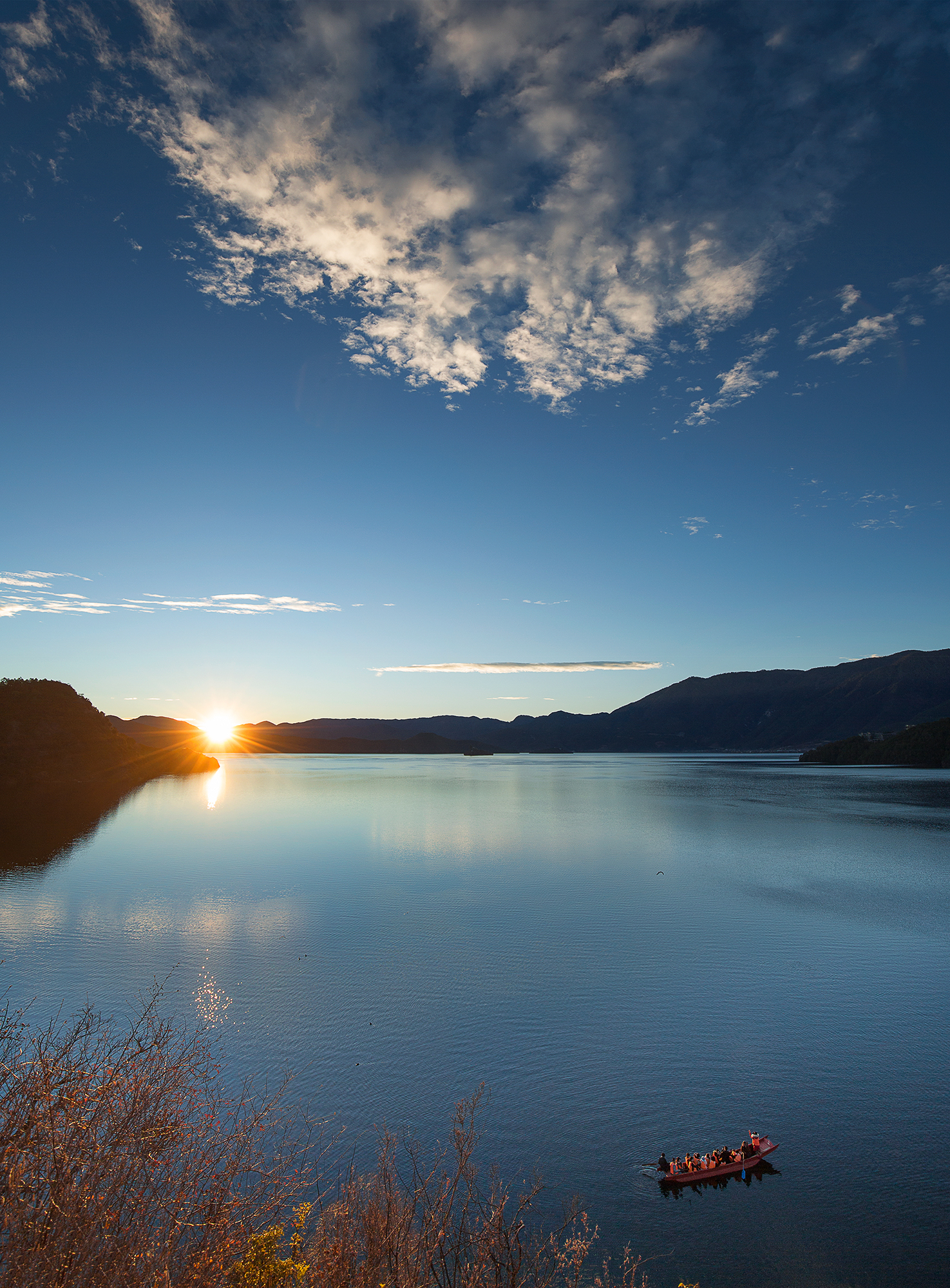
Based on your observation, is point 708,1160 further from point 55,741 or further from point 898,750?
point 898,750

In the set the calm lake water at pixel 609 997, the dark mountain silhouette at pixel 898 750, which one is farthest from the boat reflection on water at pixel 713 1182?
the dark mountain silhouette at pixel 898 750

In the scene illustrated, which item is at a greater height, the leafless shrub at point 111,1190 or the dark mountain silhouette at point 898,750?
the dark mountain silhouette at point 898,750

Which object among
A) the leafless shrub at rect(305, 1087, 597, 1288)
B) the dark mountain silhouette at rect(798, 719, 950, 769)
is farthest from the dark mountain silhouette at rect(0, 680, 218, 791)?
the dark mountain silhouette at rect(798, 719, 950, 769)

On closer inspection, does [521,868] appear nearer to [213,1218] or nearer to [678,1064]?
[678,1064]

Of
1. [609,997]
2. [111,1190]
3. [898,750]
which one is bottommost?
[609,997]

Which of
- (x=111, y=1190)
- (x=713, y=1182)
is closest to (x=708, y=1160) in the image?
(x=713, y=1182)

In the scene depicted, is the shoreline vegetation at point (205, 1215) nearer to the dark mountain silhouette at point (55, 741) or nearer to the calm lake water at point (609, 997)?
the calm lake water at point (609, 997)

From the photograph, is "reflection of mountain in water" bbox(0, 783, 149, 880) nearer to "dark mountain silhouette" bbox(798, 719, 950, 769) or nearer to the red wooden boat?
the red wooden boat
